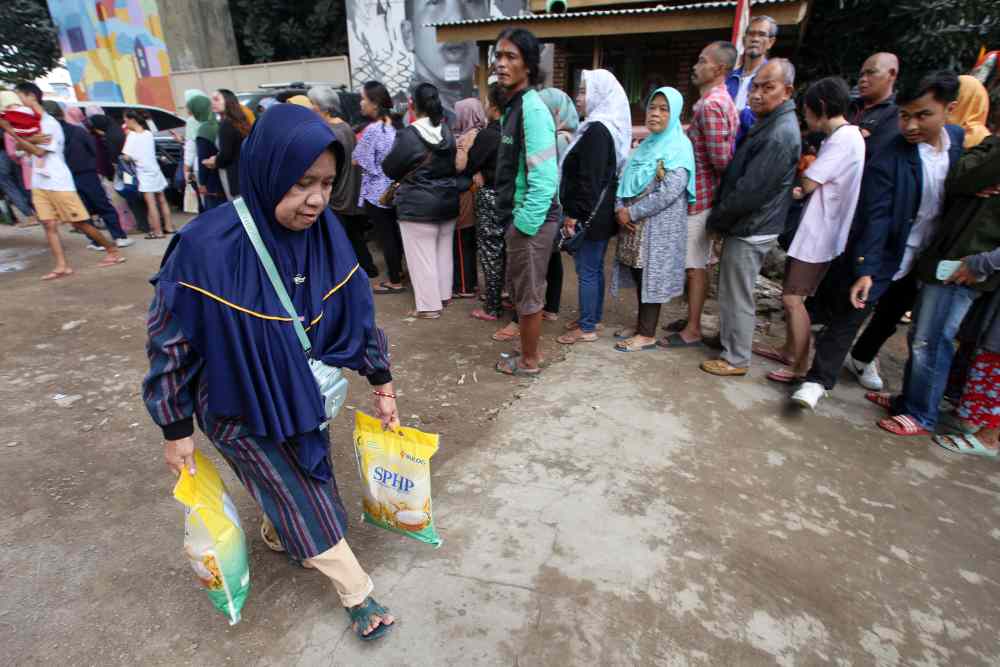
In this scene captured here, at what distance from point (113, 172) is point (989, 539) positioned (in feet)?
31.3

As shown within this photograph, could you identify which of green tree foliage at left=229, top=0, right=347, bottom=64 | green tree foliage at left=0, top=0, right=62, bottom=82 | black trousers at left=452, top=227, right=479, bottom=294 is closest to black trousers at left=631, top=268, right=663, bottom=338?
black trousers at left=452, top=227, right=479, bottom=294

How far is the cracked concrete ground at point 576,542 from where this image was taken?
177 centimetres

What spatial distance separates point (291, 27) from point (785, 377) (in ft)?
56.6

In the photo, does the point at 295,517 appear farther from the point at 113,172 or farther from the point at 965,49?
the point at 965,49

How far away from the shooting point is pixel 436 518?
2305 millimetres

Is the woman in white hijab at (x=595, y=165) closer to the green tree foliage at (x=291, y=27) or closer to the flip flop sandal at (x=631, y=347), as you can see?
the flip flop sandal at (x=631, y=347)

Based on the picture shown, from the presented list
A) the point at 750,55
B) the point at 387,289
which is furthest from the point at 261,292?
the point at 750,55

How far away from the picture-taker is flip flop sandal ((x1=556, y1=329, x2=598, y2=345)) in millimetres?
4105

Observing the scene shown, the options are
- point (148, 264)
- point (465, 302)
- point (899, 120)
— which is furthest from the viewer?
point (148, 264)

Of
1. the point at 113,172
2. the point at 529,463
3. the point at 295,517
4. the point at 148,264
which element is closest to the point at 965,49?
the point at 529,463

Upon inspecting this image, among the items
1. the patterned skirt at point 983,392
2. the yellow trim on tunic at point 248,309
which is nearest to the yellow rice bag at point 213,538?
the yellow trim on tunic at point 248,309

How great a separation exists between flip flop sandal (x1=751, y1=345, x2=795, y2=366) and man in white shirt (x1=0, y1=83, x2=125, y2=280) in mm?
6556

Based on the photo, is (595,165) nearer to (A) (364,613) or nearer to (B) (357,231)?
(B) (357,231)

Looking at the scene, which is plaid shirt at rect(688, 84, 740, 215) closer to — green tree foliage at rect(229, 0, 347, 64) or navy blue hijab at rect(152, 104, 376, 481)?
navy blue hijab at rect(152, 104, 376, 481)
